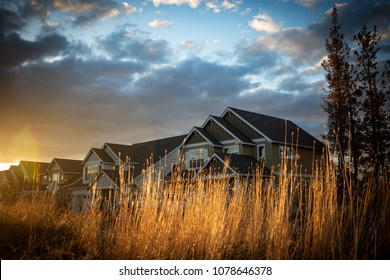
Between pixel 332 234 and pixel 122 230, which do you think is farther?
pixel 122 230

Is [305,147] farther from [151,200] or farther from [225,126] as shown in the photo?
[151,200]

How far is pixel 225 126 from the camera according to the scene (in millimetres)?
25391

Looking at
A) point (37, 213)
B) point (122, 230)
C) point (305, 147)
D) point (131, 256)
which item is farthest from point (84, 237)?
point (305, 147)

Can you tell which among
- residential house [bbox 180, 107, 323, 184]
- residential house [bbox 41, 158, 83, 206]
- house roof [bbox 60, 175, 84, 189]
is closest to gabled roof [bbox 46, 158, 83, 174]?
residential house [bbox 41, 158, 83, 206]

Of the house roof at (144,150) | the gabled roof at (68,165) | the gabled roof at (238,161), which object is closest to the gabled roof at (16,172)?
the gabled roof at (68,165)

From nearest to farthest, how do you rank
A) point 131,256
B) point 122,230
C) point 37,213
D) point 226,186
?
point 131,256 → point 122,230 → point 226,186 → point 37,213

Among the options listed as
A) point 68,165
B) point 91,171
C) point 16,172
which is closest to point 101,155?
point 91,171

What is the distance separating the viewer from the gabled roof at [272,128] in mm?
24578

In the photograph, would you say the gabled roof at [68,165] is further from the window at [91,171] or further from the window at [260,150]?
the window at [260,150]

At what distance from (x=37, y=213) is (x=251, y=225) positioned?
5078 mm

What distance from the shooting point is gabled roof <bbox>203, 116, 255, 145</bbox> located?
2419 cm

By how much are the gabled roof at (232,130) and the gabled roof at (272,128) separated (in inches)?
37.7

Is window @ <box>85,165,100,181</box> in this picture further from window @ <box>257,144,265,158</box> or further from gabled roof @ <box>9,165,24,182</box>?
gabled roof @ <box>9,165,24,182</box>

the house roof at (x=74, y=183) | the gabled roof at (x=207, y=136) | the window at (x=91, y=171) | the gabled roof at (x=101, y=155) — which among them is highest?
the gabled roof at (x=207, y=136)
